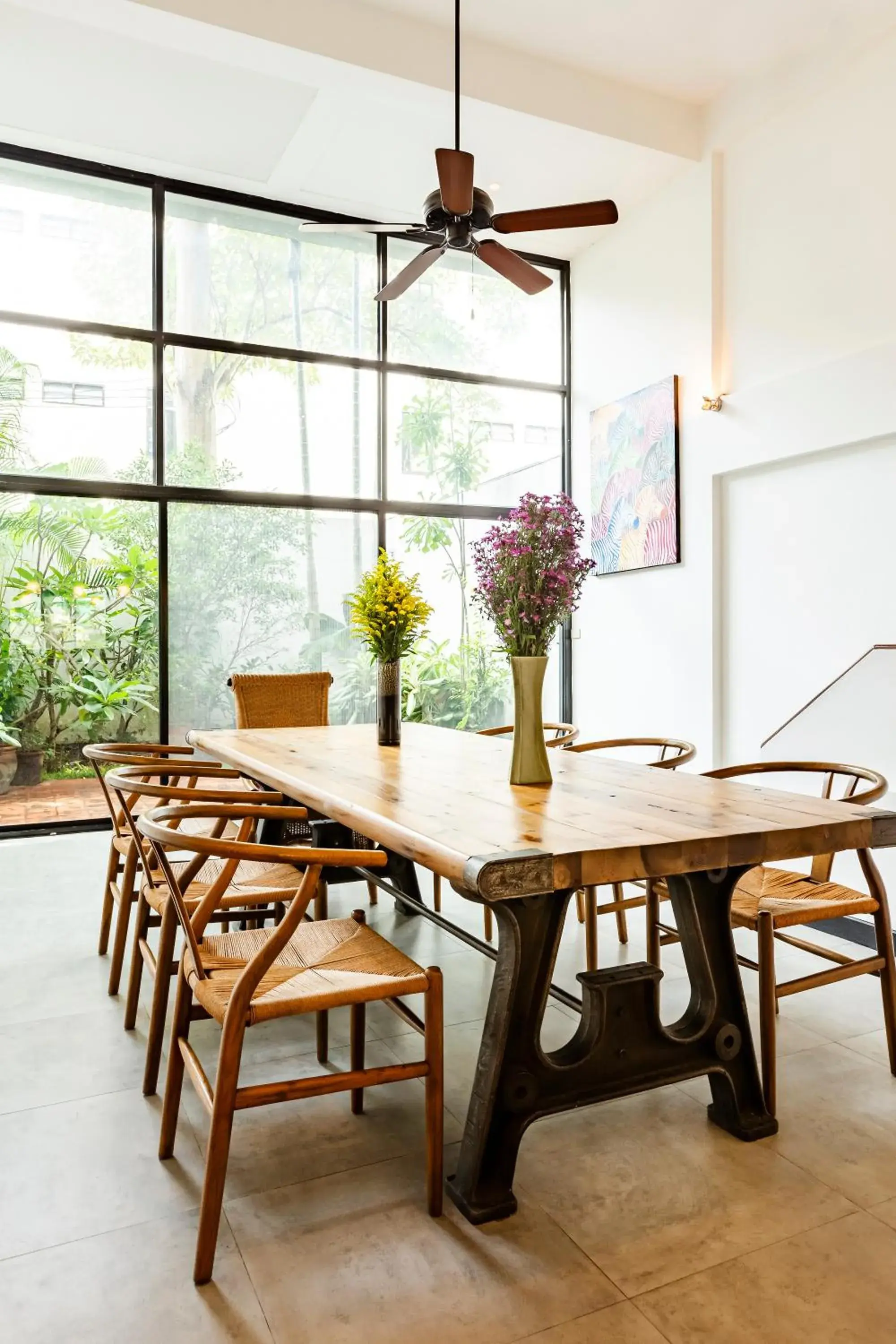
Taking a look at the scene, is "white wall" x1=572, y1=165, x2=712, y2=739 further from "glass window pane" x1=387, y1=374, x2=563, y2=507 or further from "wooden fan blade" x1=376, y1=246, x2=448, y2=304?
"wooden fan blade" x1=376, y1=246, x2=448, y2=304

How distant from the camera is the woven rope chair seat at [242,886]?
83.6 inches

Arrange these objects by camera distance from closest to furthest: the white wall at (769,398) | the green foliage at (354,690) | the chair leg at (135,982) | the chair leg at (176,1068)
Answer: the chair leg at (176,1068) < the chair leg at (135,982) < the white wall at (769,398) < the green foliage at (354,690)

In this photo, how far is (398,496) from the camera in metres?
5.98

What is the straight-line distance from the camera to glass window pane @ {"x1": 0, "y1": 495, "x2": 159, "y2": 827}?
5020mm

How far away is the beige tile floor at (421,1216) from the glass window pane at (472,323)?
15.4 feet

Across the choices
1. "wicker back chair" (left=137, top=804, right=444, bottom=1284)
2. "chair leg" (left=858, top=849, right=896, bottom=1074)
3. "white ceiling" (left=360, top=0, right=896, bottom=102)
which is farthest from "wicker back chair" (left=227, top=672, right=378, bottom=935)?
"white ceiling" (left=360, top=0, right=896, bottom=102)

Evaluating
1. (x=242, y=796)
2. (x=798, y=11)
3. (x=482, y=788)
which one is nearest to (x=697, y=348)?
(x=798, y=11)

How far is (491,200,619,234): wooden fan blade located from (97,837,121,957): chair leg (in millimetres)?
2583

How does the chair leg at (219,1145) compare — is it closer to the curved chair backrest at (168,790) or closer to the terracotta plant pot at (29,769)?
the curved chair backrest at (168,790)

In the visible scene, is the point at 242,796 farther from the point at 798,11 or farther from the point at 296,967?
the point at 798,11

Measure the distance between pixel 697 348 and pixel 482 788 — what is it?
3677 mm

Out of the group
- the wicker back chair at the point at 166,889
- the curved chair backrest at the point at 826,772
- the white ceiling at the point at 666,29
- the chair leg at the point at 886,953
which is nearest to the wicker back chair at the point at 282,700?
the wicker back chair at the point at 166,889

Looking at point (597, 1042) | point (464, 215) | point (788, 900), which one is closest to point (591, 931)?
point (788, 900)

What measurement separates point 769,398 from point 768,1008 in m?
3.35
